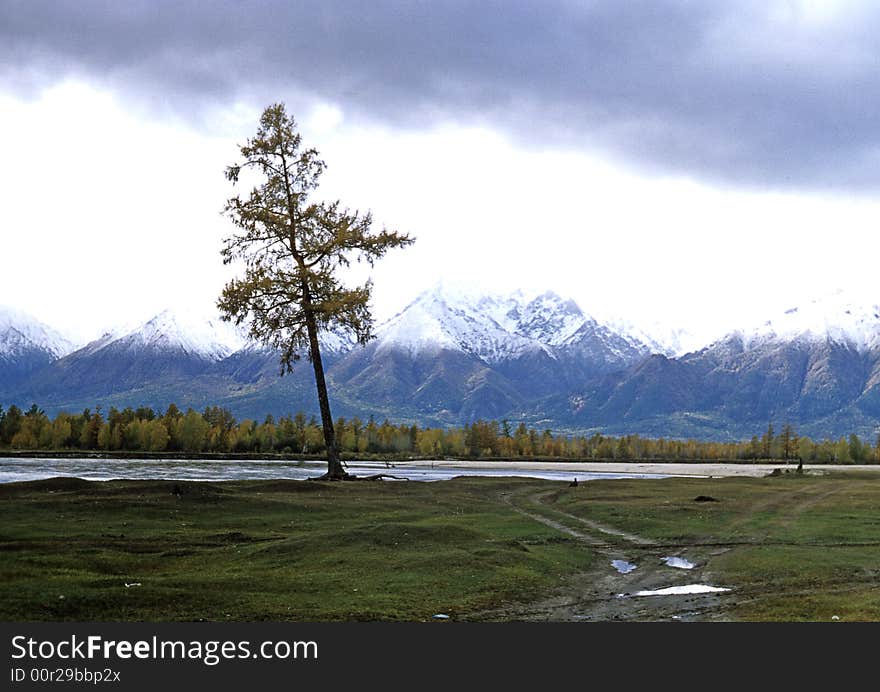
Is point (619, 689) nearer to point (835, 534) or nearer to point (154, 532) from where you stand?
point (154, 532)

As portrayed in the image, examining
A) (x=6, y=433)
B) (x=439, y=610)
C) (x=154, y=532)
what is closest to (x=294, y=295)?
(x=154, y=532)

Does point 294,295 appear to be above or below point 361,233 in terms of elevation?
below

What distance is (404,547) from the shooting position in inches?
1164

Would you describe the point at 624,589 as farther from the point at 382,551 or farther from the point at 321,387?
the point at 321,387

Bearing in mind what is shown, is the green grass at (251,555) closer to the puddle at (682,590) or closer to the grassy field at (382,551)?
the grassy field at (382,551)

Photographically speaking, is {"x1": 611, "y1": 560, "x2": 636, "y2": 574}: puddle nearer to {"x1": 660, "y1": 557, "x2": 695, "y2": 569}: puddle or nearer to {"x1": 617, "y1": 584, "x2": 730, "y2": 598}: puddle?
{"x1": 660, "y1": 557, "x2": 695, "y2": 569}: puddle

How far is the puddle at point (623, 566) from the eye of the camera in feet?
92.8

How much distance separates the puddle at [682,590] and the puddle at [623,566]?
3142 millimetres

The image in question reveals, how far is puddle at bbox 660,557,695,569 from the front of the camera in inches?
1144

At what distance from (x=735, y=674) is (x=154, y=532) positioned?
71.6 feet

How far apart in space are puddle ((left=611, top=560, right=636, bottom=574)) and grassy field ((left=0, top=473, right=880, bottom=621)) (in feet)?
1.81

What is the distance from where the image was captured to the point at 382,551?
28391 mm

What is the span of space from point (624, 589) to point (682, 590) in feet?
4.78

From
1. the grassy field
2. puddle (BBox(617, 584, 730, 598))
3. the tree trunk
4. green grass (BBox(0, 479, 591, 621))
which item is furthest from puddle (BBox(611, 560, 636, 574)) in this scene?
the tree trunk
